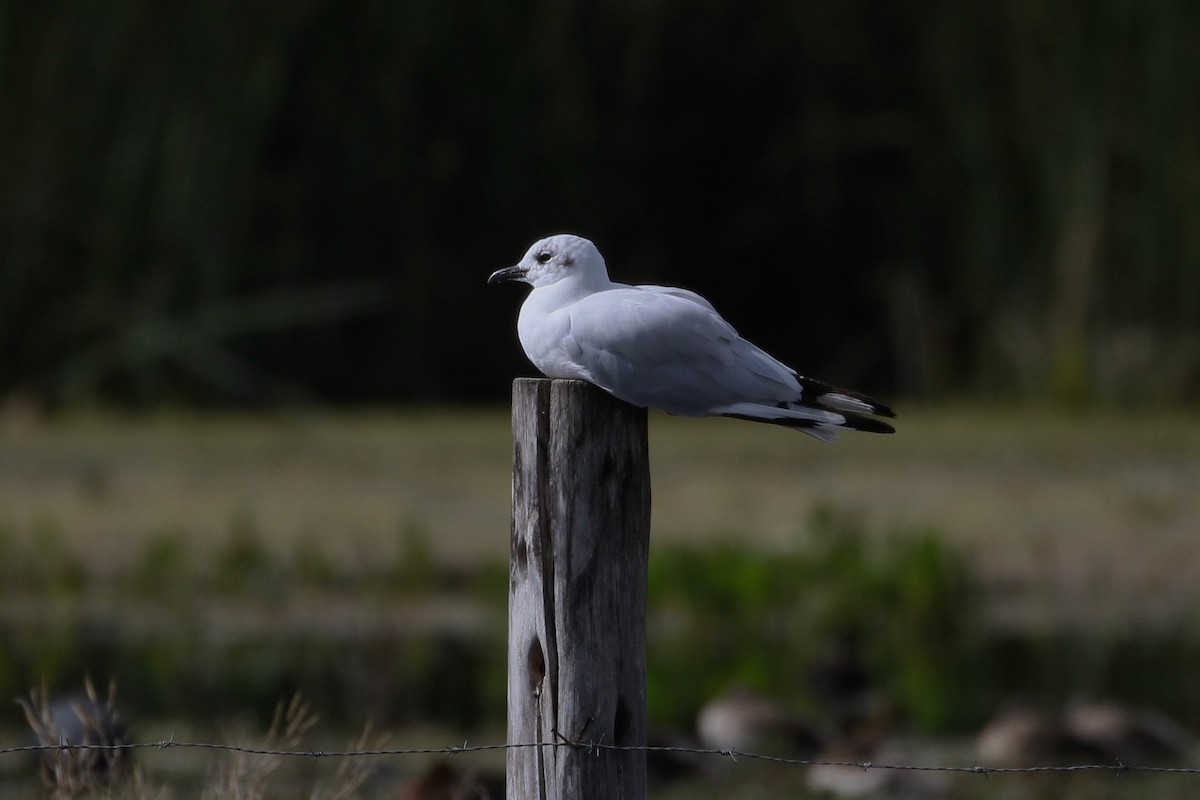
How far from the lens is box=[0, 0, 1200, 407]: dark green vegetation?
38.9ft

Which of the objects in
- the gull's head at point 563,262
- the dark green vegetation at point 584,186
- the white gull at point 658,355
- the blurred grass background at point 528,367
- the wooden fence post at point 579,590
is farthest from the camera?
the dark green vegetation at point 584,186

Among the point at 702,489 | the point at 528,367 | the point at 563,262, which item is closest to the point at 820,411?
the point at 563,262

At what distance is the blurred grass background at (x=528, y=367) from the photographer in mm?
7613

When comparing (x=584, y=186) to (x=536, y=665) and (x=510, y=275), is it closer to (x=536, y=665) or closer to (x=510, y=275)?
(x=510, y=275)

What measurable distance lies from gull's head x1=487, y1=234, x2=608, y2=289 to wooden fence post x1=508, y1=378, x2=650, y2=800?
1.00 feet

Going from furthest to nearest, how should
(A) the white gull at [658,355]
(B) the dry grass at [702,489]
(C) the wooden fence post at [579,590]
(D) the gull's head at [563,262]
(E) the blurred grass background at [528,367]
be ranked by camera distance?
(B) the dry grass at [702,489]
(E) the blurred grass background at [528,367]
(D) the gull's head at [563,262]
(A) the white gull at [658,355]
(C) the wooden fence post at [579,590]

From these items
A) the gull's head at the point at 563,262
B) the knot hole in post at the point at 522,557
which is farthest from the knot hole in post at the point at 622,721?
the gull's head at the point at 563,262

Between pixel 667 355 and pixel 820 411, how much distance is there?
0.29 m

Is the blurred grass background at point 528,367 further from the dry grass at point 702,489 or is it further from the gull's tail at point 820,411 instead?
the gull's tail at point 820,411

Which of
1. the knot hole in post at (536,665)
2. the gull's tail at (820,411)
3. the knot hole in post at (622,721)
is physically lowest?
the knot hole in post at (622,721)

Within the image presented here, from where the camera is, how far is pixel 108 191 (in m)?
11.9

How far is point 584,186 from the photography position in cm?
1346

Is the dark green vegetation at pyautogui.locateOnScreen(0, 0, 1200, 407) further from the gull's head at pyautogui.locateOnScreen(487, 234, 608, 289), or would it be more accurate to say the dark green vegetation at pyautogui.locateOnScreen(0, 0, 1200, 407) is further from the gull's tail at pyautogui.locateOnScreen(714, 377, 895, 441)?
the gull's tail at pyautogui.locateOnScreen(714, 377, 895, 441)

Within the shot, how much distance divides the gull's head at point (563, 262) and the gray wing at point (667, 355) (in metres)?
0.06
